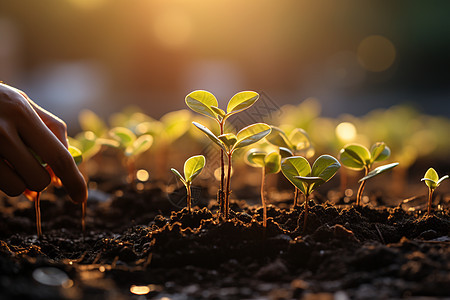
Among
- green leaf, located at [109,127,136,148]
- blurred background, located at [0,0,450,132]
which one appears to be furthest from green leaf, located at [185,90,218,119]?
blurred background, located at [0,0,450,132]

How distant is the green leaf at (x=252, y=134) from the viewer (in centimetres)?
111

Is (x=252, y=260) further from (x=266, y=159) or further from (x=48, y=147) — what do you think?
(x=48, y=147)

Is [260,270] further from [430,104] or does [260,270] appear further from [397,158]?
[430,104]

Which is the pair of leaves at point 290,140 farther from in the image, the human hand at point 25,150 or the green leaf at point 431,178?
the human hand at point 25,150

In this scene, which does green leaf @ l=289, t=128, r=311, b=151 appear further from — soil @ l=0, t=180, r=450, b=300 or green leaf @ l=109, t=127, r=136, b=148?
green leaf @ l=109, t=127, r=136, b=148

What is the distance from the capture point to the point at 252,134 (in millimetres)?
1146

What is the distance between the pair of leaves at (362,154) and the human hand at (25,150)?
0.87m

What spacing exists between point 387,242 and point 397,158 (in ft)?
4.24

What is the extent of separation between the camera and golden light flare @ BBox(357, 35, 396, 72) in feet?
36.2

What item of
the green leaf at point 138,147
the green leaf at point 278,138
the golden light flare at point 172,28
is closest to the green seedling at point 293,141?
the green leaf at point 278,138

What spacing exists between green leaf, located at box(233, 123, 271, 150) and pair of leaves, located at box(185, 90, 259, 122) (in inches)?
2.5

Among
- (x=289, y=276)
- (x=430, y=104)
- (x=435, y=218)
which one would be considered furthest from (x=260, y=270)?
(x=430, y=104)

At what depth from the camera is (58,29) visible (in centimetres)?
1056

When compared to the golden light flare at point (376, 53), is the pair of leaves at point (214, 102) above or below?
below
